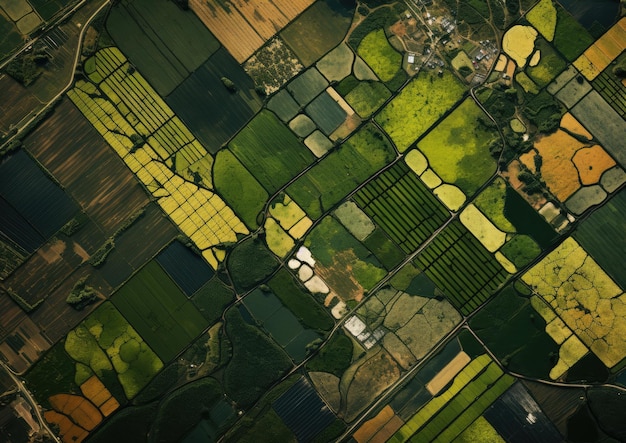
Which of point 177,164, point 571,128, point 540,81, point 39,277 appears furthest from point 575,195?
point 39,277

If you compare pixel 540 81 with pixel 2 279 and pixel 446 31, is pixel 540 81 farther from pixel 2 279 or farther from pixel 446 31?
pixel 2 279

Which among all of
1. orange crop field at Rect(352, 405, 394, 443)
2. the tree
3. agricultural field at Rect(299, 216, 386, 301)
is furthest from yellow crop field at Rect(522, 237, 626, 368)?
the tree

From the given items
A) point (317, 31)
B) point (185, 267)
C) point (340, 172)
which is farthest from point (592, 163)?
point (185, 267)

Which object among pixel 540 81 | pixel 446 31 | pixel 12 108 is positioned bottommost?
pixel 540 81

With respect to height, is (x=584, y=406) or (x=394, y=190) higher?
(x=394, y=190)

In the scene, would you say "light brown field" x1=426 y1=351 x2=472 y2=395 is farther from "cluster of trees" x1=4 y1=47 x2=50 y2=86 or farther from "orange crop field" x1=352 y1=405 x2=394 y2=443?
"cluster of trees" x1=4 y1=47 x2=50 y2=86

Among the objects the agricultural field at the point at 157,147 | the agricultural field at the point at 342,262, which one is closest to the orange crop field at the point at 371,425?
the agricultural field at the point at 342,262
